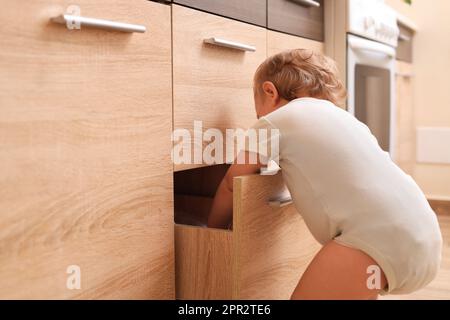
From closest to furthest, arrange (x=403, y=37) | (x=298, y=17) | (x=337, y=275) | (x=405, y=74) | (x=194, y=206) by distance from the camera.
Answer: (x=337, y=275)
(x=194, y=206)
(x=298, y=17)
(x=403, y=37)
(x=405, y=74)

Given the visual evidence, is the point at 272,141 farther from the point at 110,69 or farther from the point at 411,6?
the point at 411,6

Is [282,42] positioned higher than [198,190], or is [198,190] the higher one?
[282,42]

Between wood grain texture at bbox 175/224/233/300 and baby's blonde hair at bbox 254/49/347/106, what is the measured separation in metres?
0.36

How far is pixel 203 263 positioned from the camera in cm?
97

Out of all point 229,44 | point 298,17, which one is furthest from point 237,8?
point 298,17

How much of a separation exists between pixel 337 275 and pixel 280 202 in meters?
0.17

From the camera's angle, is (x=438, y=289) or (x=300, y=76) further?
(x=438, y=289)

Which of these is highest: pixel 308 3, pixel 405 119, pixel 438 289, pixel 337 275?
pixel 308 3

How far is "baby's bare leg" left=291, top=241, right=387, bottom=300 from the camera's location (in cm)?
92

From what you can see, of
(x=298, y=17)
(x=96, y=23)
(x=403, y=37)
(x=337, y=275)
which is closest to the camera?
(x=96, y=23)

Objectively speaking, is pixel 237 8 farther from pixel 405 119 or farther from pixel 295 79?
pixel 405 119

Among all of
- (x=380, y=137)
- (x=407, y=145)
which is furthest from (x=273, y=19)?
(x=407, y=145)

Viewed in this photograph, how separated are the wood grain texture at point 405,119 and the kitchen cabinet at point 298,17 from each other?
2.84ft

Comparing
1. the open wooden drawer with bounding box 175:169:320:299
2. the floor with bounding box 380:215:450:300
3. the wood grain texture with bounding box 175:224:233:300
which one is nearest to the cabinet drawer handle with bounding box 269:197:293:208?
the open wooden drawer with bounding box 175:169:320:299
